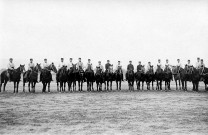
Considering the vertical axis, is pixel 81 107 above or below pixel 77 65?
below

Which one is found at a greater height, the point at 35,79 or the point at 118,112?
the point at 35,79

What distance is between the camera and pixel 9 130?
26.9 ft

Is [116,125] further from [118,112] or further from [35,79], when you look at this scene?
[35,79]

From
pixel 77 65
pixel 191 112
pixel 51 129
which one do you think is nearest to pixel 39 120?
pixel 51 129

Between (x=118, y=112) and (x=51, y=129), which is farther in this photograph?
(x=118, y=112)

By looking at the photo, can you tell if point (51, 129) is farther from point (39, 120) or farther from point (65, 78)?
point (65, 78)

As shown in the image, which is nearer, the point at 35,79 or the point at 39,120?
the point at 39,120

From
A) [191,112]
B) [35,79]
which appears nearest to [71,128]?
[191,112]

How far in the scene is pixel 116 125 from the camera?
8.88 meters

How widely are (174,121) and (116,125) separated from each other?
195 cm

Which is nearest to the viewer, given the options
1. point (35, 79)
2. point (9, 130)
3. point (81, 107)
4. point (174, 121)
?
point (9, 130)

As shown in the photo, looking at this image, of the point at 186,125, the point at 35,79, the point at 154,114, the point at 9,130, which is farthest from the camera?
the point at 35,79

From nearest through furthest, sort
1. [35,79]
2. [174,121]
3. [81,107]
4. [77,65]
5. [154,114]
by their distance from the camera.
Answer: [174,121] → [154,114] → [81,107] → [35,79] → [77,65]

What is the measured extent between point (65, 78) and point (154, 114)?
1054 centimetres
